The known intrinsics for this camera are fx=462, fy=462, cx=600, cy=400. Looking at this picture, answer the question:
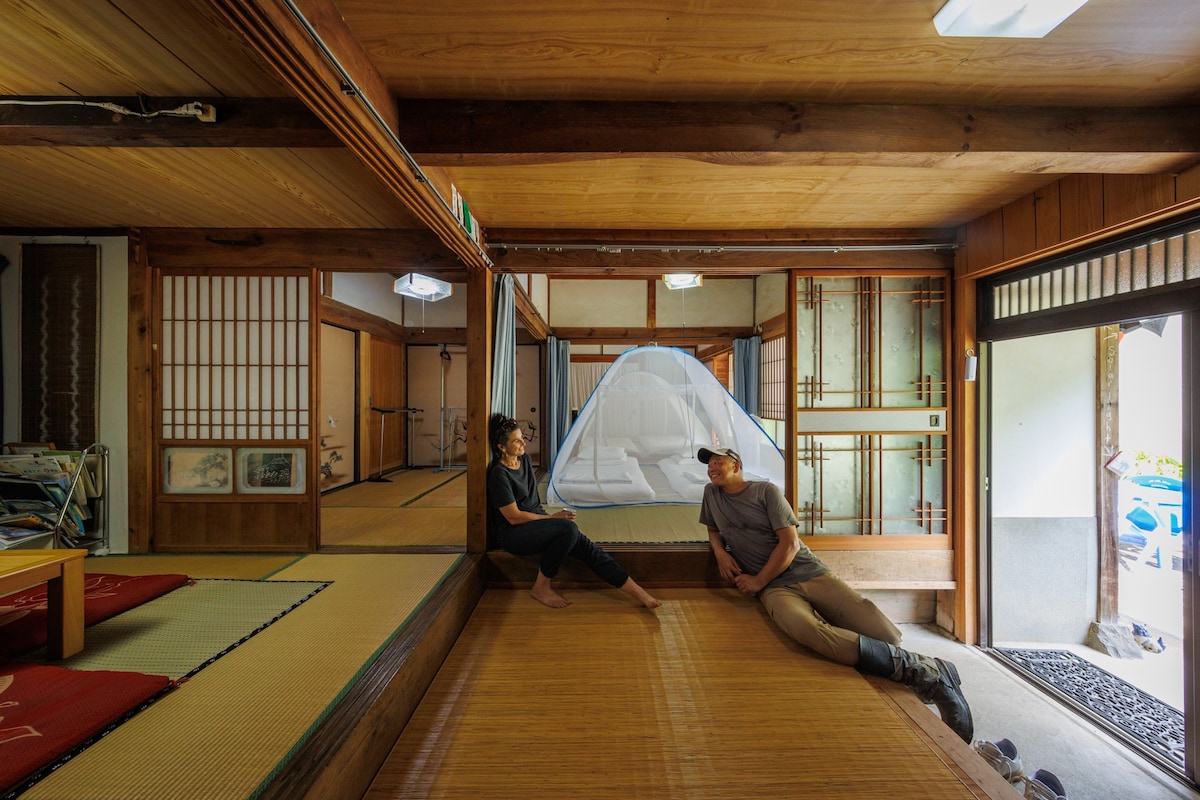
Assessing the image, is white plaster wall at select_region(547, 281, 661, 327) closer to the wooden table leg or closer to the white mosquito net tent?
the white mosquito net tent

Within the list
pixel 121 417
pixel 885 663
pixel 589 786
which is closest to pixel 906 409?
pixel 885 663

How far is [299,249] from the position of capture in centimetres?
298

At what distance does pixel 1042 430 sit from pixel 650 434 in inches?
113

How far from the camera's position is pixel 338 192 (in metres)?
2.38

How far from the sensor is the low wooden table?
1.53 m

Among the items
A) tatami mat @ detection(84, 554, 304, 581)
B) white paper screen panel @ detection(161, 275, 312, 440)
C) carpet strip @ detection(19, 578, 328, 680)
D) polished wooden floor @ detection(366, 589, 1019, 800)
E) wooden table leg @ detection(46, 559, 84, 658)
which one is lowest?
polished wooden floor @ detection(366, 589, 1019, 800)

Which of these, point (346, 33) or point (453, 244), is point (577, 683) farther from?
point (346, 33)

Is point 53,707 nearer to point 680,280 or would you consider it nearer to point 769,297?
point 680,280

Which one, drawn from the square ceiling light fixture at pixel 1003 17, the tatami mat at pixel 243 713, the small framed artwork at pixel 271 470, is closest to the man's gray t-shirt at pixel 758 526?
the tatami mat at pixel 243 713

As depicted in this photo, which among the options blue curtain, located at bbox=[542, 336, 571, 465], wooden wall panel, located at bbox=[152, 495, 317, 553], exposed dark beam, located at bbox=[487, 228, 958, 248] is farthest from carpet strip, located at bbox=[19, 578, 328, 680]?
blue curtain, located at bbox=[542, 336, 571, 465]

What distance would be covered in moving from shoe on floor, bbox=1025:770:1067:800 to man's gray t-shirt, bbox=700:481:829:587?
1.07 m

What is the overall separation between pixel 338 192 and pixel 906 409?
12.8 ft

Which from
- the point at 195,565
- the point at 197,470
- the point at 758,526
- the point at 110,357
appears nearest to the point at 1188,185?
the point at 758,526

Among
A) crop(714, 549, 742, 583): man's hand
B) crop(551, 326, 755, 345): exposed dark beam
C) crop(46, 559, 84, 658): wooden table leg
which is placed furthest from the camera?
crop(551, 326, 755, 345): exposed dark beam
